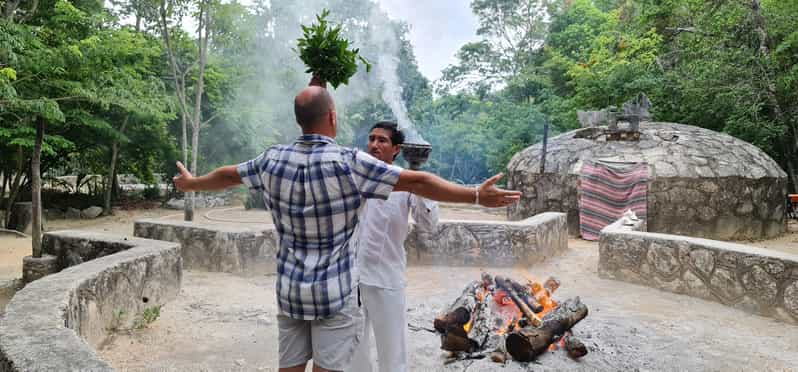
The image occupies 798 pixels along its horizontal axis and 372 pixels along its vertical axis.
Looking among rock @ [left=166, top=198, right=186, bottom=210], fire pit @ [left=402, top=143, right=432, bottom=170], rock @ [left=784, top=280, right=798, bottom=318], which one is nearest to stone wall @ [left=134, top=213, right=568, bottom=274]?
rock @ [left=784, top=280, right=798, bottom=318]

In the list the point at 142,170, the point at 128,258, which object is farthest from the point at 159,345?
the point at 142,170

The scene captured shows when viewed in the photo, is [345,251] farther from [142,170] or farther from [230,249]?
[142,170]

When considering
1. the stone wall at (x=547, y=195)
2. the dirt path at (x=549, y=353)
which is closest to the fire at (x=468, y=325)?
the dirt path at (x=549, y=353)

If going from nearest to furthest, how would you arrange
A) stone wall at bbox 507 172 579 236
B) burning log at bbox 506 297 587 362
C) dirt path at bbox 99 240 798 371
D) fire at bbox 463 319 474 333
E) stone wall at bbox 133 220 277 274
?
burning log at bbox 506 297 587 362 → dirt path at bbox 99 240 798 371 → fire at bbox 463 319 474 333 → stone wall at bbox 133 220 277 274 → stone wall at bbox 507 172 579 236

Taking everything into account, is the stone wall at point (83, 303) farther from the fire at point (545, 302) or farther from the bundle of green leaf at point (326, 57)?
the fire at point (545, 302)

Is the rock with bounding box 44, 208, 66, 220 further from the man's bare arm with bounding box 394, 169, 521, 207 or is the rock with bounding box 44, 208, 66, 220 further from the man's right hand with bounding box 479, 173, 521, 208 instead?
the man's right hand with bounding box 479, 173, 521, 208

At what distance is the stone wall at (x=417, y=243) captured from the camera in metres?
6.16

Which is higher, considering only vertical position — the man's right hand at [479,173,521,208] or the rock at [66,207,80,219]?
the man's right hand at [479,173,521,208]

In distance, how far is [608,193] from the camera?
9.95 meters

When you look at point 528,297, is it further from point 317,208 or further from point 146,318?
point 146,318

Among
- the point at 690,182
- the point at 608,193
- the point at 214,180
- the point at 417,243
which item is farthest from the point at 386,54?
the point at 214,180

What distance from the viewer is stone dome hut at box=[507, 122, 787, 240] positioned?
9586 mm

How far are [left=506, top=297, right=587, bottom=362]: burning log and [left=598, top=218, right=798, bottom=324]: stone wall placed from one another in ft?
7.33

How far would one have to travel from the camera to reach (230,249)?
6.11 meters
